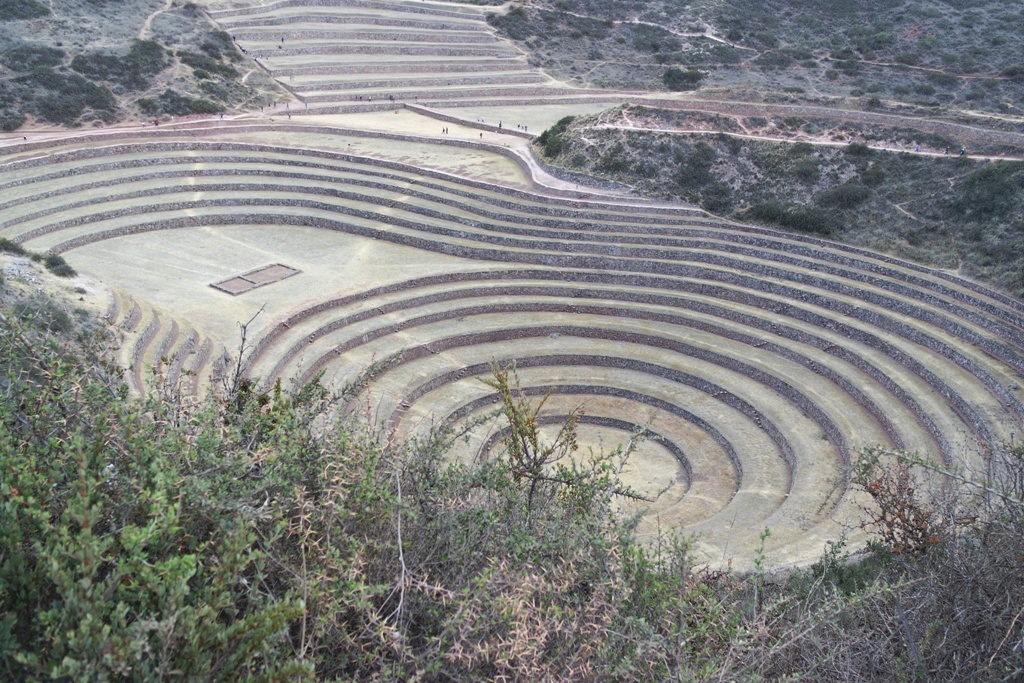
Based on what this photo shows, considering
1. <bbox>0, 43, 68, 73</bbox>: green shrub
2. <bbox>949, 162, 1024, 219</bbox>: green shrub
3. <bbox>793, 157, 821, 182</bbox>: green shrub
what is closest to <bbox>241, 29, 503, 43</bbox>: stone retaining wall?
<bbox>0, 43, 68, 73</bbox>: green shrub

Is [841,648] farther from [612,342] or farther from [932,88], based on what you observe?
[932,88]

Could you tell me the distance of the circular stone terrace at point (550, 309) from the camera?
60.8ft

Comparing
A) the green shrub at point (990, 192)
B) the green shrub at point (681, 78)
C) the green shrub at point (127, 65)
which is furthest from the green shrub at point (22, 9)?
the green shrub at point (990, 192)

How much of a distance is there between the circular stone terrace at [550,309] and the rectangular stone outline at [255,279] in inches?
3.5

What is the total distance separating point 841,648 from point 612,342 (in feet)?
51.1

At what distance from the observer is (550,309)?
24.4 metres

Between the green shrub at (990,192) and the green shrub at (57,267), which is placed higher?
the green shrub at (990,192)

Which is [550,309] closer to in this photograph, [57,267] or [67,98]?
[57,267]

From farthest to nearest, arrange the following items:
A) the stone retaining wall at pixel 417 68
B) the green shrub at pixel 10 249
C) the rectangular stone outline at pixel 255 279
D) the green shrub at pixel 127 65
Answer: the stone retaining wall at pixel 417 68, the green shrub at pixel 127 65, the rectangular stone outline at pixel 255 279, the green shrub at pixel 10 249

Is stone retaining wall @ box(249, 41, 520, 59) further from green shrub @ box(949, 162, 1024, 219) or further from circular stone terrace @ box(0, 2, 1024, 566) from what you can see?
green shrub @ box(949, 162, 1024, 219)

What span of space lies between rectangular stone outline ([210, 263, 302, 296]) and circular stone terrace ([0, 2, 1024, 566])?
89mm

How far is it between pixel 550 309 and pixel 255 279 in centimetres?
883

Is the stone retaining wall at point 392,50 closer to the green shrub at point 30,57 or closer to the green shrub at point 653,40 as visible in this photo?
the green shrub at point 653,40

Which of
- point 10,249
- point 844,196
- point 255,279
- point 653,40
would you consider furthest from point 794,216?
point 653,40
